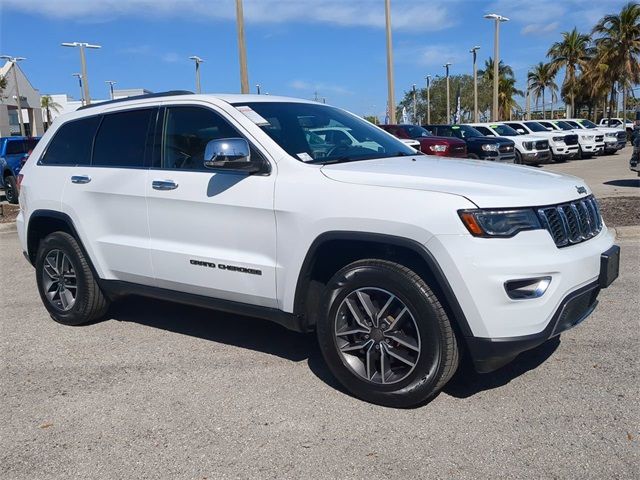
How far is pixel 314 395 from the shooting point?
13.0 ft

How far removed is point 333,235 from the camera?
3734mm

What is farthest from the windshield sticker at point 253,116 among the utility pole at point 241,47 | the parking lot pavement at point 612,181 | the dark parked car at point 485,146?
the dark parked car at point 485,146

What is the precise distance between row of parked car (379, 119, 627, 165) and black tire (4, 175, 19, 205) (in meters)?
9.86

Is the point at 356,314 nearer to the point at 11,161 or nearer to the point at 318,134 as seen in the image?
the point at 318,134

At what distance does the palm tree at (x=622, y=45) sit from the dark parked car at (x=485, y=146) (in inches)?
1191

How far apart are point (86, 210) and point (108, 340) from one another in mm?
1069

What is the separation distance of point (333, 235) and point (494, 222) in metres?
0.93

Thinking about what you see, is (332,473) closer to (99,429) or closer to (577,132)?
(99,429)

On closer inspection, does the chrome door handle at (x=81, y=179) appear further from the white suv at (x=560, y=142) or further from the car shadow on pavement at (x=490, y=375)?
the white suv at (x=560, y=142)

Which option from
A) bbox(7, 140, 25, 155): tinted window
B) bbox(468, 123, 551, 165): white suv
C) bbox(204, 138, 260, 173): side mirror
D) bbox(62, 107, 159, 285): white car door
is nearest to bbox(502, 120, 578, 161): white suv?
bbox(468, 123, 551, 165): white suv

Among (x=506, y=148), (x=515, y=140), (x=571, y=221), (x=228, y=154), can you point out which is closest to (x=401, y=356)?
(x=571, y=221)

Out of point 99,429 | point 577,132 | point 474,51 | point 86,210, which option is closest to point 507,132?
point 577,132

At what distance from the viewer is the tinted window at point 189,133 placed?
4.48 metres

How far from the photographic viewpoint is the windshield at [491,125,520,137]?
2243 centimetres
